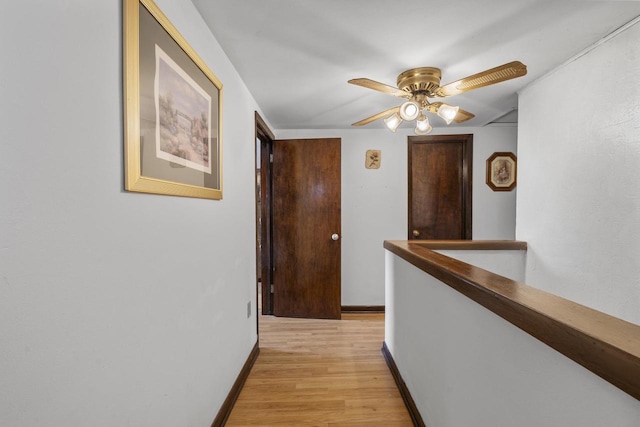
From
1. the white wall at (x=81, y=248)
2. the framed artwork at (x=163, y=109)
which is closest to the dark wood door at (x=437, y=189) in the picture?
the framed artwork at (x=163, y=109)

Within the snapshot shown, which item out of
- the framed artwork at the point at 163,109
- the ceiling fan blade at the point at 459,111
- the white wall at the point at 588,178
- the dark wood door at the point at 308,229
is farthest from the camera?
the dark wood door at the point at 308,229

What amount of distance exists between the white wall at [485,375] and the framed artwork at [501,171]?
7.41 feet

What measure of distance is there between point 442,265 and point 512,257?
1.50 metres

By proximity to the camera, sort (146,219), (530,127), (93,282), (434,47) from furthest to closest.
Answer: (530,127)
(434,47)
(146,219)
(93,282)

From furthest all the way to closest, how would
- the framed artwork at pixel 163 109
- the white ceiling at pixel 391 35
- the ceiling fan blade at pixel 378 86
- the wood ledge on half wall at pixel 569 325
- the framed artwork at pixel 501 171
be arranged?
1. the framed artwork at pixel 501 171
2. the ceiling fan blade at pixel 378 86
3. the white ceiling at pixel 391 35
4. the framed artwork at pixel 163 109
5. the wood ledge on half wall at pixel 569 325

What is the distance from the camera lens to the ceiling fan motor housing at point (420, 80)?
1.82 m

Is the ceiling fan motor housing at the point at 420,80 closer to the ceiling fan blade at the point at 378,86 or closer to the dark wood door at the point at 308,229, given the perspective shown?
the ceiling fan blade at the point at 378,86

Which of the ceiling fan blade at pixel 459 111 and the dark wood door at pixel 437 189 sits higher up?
the ceiling fan blade at pixel 459 111

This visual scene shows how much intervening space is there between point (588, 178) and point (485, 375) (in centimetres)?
157

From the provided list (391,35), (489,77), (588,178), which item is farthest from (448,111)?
(588,178)

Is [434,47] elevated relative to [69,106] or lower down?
elevated

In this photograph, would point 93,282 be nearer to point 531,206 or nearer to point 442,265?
point 442,265

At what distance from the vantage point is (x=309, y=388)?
1.90m

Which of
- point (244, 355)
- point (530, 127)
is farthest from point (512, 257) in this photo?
point (244, 355)
